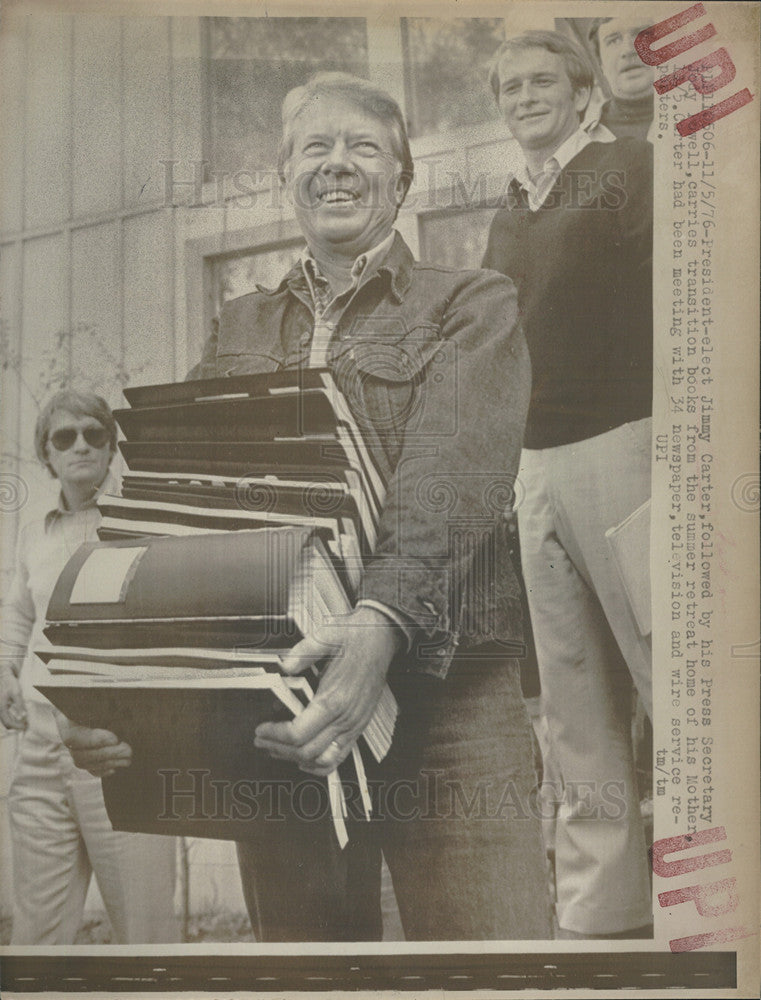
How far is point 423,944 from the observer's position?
6.10 ft

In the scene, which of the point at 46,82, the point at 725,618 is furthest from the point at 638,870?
the point at 46,82

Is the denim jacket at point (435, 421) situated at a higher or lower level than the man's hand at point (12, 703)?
higher

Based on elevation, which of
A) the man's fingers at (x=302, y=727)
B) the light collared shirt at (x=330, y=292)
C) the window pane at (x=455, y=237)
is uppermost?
the window pane at (x=455, y=237)

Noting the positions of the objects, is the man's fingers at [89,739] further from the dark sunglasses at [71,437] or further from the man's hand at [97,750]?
the dark sunglasses at [71,437]

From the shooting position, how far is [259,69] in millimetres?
1936

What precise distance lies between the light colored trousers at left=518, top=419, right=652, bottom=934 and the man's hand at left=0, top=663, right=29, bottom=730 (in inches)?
48.5

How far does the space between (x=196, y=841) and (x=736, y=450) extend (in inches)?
62.3

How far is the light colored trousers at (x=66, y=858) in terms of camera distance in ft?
6.21

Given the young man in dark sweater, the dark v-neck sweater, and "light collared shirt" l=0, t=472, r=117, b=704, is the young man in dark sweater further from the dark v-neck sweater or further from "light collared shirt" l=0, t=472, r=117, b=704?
"light collared shirt" l=0, t=472, r=117, b=704

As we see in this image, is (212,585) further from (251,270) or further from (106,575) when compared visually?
(251,270)

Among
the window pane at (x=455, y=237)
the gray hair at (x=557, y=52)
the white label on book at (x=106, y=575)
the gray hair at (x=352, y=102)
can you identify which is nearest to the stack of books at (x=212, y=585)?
the white label on book at (x=106, y=575)

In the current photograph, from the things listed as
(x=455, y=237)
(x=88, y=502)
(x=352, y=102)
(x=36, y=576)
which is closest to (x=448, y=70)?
(x=352, y=102)

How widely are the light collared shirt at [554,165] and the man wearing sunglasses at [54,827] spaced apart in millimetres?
1246

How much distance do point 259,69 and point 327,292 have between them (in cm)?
57
